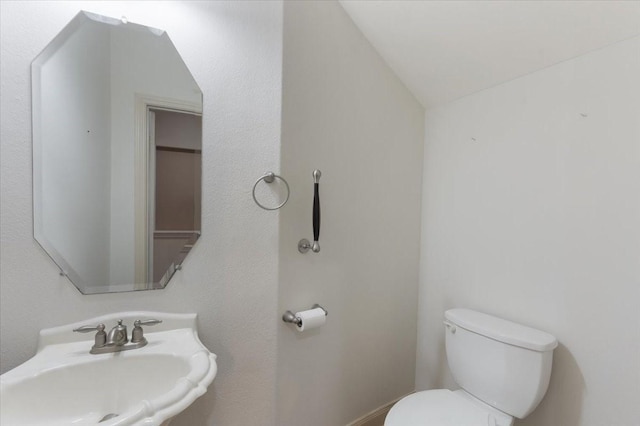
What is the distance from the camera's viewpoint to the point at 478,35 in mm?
1312

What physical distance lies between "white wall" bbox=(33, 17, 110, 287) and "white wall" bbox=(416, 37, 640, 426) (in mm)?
1668

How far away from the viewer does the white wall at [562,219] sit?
1.05m

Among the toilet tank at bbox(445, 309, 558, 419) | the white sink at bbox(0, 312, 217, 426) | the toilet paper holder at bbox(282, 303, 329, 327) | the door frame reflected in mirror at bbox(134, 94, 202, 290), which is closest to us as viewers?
the white sink at bbox(0, 312, 217, 426)

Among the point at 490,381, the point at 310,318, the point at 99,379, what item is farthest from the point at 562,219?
the point at 99,379

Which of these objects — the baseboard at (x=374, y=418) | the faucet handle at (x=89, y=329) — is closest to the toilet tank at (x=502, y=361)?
the baseboard at (x=374, y=418)

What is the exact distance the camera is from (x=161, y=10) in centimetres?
103

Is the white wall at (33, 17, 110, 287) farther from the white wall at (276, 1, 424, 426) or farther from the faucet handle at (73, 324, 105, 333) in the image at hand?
the white wall at (276, 1, 424, 426)

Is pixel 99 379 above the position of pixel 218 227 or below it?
below

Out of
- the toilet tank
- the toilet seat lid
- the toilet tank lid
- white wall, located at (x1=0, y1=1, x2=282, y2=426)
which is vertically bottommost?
the toilet seat lid

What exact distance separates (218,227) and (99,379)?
0.58 meters

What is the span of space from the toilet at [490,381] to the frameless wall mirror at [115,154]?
1143 mm

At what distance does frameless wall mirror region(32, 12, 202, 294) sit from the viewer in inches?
36.2

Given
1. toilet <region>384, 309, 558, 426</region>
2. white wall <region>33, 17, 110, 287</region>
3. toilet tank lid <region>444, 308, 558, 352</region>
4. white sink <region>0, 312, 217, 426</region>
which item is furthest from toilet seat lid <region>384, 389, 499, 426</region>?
white wall <region>33, 17, 110, 287</region>

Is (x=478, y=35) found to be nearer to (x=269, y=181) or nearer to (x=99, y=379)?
(x=269, y=181)
